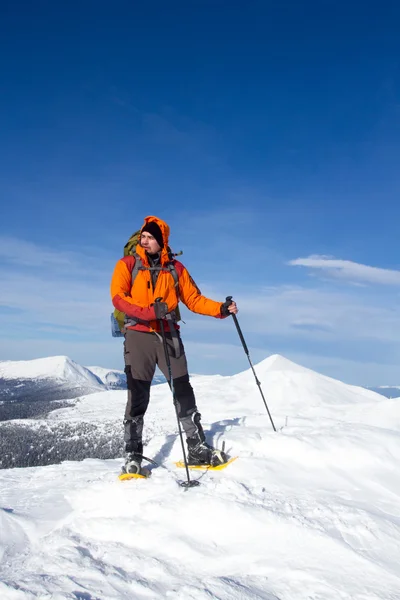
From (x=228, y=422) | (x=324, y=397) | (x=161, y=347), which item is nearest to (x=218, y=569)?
(x=161, y=347)

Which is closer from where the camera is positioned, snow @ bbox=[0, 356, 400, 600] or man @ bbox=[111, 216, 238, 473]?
Answer: snow @ bbox=[0, 356, 400, 600]

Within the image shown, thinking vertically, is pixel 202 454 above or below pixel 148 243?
below

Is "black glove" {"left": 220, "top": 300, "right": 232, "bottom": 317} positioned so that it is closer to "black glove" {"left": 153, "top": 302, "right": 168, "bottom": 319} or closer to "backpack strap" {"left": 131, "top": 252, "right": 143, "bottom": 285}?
"black glove" {"left": 153, "top": 302, "right": 168, "bottom": 319}

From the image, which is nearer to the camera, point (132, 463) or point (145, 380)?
point (132, 463)

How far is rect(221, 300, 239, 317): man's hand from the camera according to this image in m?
7.02

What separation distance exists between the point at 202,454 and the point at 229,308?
7.97ft

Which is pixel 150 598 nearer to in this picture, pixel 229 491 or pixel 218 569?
pixel 218 569

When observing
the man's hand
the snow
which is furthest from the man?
the man's hand

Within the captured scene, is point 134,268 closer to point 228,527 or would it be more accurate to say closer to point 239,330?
point 239,330

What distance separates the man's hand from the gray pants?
972mm

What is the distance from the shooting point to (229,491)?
4992mm

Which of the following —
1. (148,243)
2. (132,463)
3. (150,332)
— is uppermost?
(148,243)

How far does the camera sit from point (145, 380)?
6516 mm

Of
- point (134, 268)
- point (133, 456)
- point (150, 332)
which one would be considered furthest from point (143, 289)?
point (133, 456)
